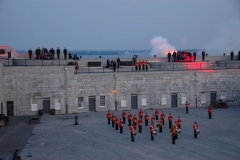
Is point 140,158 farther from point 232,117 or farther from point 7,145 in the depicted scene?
point 232,117

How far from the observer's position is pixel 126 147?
90.3 ft

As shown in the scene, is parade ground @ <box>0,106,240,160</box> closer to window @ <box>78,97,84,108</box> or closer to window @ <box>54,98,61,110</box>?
window @ <box>54,98,61,110</box>

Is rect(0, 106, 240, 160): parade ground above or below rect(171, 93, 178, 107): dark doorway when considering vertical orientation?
below

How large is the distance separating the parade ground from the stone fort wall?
8.06ft

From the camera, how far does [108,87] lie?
42.7 metres

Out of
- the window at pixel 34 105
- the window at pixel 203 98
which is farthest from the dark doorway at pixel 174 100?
the window at pixel 34 105

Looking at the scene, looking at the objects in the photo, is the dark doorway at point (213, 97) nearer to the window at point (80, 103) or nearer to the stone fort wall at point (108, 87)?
the stone fort wall at point (108, 87)

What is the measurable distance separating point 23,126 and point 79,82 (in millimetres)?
8508

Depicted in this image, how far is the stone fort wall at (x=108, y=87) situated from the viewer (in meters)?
40.3

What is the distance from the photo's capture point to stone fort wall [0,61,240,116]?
40.3 m

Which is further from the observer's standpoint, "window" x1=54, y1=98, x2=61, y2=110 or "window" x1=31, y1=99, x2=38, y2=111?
"window" x1=54, y1=98, x2=61, y2=110

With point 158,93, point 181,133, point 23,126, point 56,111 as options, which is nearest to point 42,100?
point 56,111

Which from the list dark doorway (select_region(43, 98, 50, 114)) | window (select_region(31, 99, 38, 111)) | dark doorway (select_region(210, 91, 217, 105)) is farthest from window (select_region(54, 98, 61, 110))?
dark doorway (select_region(210, 91, 217, 105))

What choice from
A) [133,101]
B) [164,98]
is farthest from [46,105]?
[164,98]
